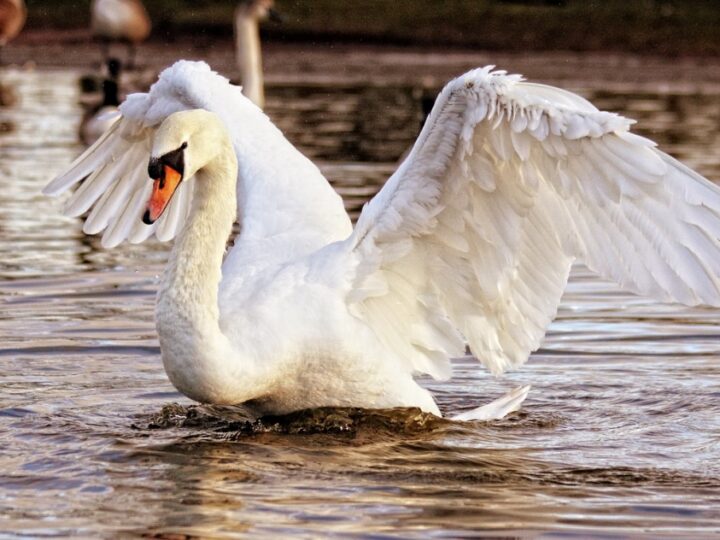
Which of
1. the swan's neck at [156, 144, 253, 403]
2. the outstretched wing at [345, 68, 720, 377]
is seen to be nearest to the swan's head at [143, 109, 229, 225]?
the swan's neck at [156, 144, 253, 403]

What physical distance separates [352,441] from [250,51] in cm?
1171

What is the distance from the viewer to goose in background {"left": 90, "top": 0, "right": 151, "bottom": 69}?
2539 cm

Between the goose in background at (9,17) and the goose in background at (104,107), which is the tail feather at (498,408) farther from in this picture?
the goose in background at (9,17)

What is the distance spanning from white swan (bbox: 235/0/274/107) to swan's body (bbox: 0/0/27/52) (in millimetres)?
4867

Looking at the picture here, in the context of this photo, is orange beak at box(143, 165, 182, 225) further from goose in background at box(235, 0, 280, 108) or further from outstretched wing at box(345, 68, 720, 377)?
goose in background at box(235, 0, 280, 108)

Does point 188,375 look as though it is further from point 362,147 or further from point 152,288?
point 362,147

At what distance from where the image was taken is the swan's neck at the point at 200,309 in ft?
22.9

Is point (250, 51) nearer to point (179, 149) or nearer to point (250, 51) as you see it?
point (250, 51)

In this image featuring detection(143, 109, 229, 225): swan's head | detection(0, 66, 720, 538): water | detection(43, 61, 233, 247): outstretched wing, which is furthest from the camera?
detection(43, 61, 233, 247): outstretched wing

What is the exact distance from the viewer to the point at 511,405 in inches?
316

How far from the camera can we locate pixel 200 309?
23.0 feet

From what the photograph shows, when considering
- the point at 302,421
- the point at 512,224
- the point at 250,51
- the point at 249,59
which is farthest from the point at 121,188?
the point at 250,51

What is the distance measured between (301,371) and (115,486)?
1.04 m

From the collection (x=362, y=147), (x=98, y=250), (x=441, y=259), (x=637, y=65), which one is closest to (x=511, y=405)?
(x=441, y=259)
